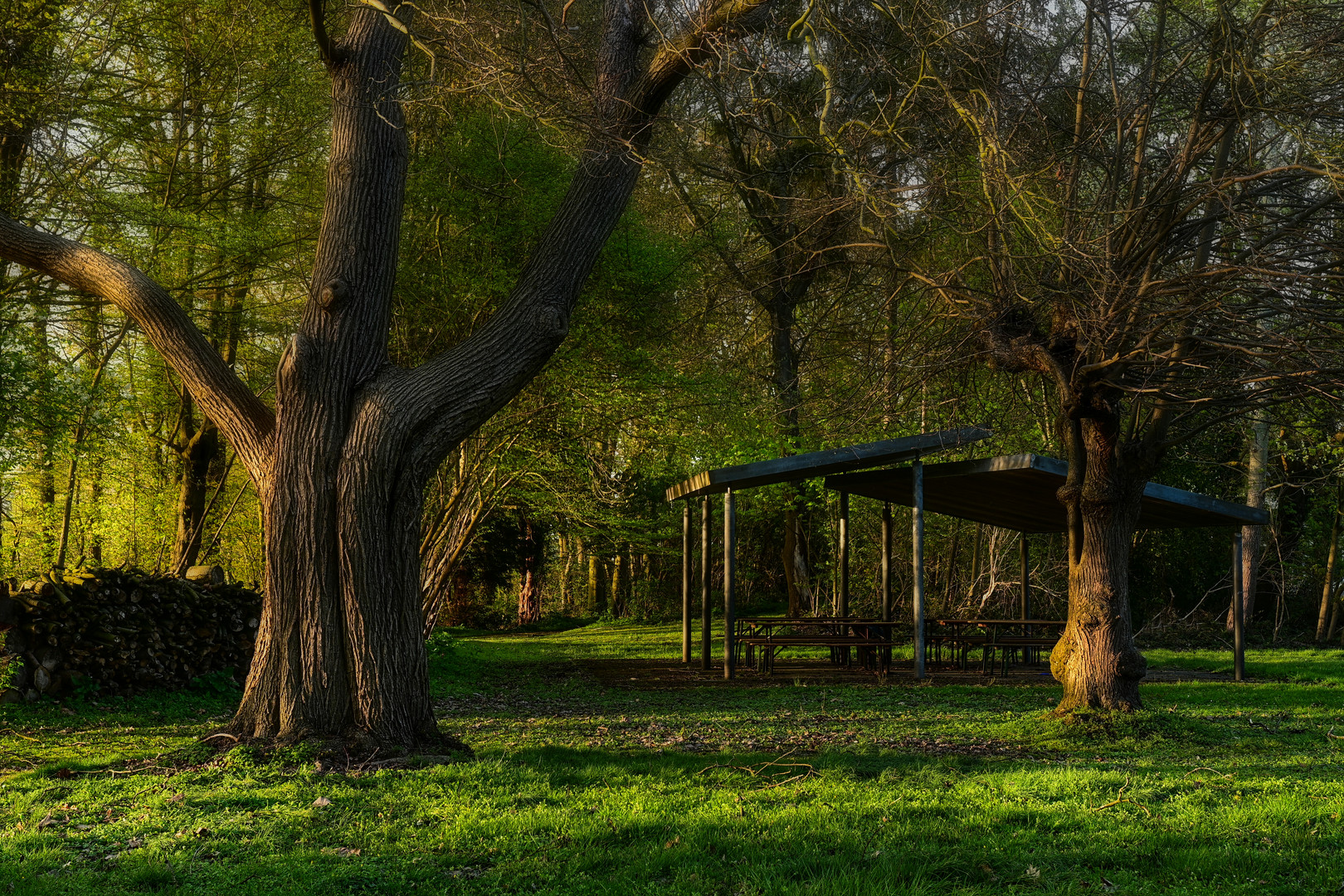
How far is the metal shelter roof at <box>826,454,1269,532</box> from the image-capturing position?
12.8m

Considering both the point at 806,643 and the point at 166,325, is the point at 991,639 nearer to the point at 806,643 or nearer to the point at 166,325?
the point at 806,643

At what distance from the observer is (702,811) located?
5297 millimetres

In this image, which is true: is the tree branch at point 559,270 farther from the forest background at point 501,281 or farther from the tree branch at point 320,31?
the tree branch at point 320,31

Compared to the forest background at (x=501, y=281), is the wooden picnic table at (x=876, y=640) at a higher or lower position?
lower

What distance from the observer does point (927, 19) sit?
23.6 ft

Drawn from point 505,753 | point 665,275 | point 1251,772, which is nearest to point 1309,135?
point 1251,772

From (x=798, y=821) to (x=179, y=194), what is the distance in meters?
13.1

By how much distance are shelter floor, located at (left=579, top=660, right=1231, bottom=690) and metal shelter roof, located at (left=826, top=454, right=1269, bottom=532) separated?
7.61 feet

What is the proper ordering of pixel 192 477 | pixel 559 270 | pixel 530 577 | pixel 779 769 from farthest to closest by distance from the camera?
pixel 530 577
pixel 192 477
pixel 559 270
pixel 779 769

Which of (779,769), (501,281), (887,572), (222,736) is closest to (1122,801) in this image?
(779,769)

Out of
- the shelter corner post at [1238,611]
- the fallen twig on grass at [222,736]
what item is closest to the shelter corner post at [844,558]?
the shelter corner post at [1238,611]

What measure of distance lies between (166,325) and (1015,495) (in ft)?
37.7

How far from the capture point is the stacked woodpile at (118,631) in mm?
9852

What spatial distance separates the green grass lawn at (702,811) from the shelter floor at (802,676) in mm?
4162
